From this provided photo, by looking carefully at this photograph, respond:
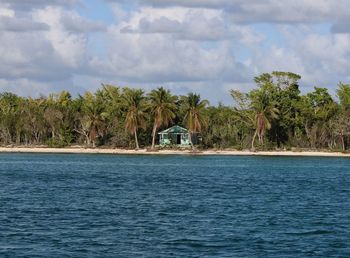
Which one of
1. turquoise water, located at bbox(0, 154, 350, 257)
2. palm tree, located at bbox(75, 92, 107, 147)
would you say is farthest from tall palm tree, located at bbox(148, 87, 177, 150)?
turquoise water, located at bbox(0, 154, 350, 257)

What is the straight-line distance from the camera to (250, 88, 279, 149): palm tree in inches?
4092

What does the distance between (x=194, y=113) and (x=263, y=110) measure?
9966 mm

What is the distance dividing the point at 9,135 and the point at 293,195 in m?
82.7

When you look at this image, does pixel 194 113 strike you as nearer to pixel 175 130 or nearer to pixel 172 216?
pixel 175 130

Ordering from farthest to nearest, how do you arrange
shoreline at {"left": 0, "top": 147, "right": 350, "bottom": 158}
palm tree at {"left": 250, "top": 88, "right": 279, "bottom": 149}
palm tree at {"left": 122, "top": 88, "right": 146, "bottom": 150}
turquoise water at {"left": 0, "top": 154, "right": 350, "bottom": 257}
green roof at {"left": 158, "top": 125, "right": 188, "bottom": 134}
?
green roof at {"left": 158, "top": 125, "right": 188, "bottom": 134}, shoreline at {"left": 0, "top": 147, "right": 350, "bottom": 158}, palm tree at {"left": 122, "top": 88, "right": 146, "bottom": 150}, palm tree at {"left": 250, "top": 88, "right": 279, "bottom": 149}, turquoise water at {"left": 0, "top": 154, "right": 350, "bottom": 257}

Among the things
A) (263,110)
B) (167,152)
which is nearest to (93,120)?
(167,152)

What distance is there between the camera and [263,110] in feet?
341

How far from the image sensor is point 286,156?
352 feet

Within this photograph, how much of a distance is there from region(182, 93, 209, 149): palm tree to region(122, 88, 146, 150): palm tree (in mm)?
6452

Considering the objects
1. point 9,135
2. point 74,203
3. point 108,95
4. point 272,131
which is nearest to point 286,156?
point 272,131

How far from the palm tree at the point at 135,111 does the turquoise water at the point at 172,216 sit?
43.3 meters

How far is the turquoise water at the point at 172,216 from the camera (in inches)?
993

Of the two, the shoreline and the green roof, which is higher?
the green roof

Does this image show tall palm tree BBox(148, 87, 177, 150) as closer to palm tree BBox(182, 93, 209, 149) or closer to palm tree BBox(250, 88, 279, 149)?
palm tree BBox(182, 93, 209, 149)
